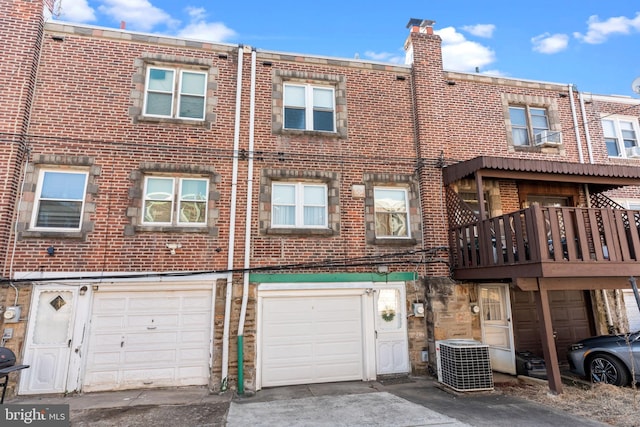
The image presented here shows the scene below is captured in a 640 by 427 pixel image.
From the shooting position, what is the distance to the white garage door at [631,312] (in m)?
10.3

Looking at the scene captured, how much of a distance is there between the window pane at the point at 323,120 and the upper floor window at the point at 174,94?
2.85 metres

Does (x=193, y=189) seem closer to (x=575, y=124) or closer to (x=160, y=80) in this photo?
(x=160, y=80)

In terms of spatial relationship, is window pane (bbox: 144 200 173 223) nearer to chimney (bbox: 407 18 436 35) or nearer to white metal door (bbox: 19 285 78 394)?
white metal door (bbox: 19 285 78 394)

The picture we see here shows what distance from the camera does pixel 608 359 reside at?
7582mm

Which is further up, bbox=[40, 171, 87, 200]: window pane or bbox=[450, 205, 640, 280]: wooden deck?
bbox=[40, 171, 87, 200]: window pane

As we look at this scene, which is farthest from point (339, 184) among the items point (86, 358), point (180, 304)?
point (86, 358)

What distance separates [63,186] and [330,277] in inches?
251

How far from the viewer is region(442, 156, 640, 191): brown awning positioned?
8383 millimetres

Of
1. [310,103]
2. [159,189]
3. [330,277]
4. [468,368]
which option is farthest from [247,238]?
[468,368]

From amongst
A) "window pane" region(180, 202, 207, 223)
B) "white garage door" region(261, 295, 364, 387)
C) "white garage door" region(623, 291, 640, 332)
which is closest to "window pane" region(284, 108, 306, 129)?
"window pane" region(180, 202, 207, 223)

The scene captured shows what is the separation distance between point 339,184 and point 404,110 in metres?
2.96

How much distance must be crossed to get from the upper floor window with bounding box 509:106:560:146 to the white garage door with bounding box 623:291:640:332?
15.8ft

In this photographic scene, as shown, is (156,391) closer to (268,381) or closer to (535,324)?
(268,381)

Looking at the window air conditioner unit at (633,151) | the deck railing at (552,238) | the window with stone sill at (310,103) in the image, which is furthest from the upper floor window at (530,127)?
the window with stone sill at (310,103)
